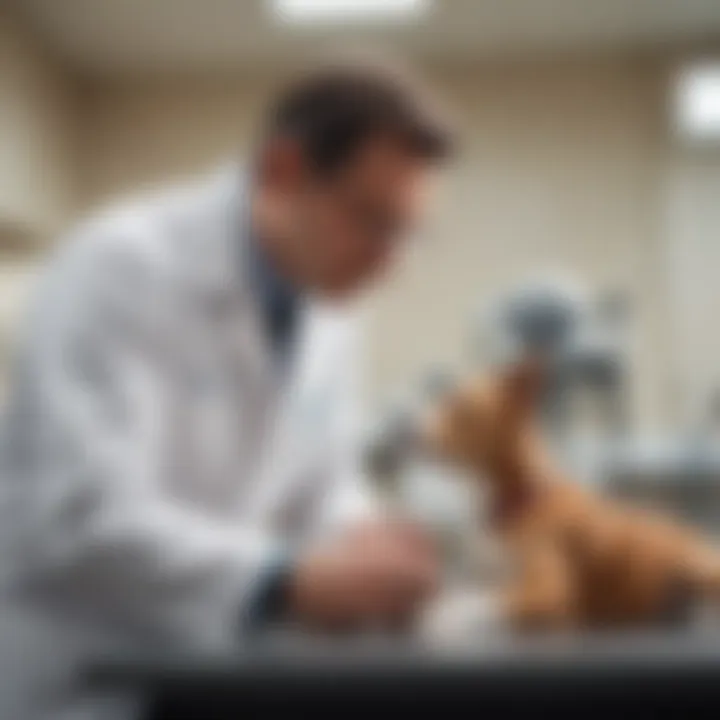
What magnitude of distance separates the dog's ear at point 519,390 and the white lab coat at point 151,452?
0.10 meters

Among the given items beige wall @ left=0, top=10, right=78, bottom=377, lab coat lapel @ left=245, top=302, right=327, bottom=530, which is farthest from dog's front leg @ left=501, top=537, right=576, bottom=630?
beige wall @ left=0, top=10, right=78, bottom=377

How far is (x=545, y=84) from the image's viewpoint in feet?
2.51

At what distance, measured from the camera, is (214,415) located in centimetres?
64

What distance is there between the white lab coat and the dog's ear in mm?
97

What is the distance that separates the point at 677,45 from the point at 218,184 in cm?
28

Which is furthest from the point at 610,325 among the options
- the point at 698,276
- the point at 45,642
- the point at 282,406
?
the point at 45,642

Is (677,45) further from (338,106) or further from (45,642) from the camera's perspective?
(45,642)

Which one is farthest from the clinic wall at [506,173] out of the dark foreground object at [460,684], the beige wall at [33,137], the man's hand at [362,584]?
the dark foreground object at [460,684]

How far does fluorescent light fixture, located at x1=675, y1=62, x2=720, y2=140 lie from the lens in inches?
30.0

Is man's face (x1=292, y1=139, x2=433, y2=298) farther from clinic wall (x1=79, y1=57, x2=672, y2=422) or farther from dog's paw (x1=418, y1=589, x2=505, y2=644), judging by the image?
dog's paw (x1=418, y1=589, x2=505, y2=644)

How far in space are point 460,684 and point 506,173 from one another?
360 millimetres

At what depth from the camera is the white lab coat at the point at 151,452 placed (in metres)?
0.59

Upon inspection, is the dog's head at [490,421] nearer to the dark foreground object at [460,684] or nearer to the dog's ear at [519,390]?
the dog's ear at [519,390]

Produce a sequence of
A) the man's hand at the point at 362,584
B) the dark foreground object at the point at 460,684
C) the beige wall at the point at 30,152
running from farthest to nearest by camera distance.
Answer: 1. the beige wall at the point at 30,152
2. the man's hand at the point at 362,584
3. the dark foreground object at the point at 460,684
